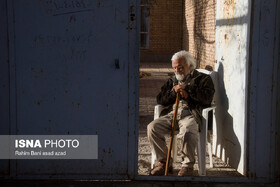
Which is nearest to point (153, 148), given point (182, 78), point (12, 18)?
point (182, 78)

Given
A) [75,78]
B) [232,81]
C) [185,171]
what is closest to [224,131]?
[232,81]

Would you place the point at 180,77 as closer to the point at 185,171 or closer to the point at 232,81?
the point at 232,81

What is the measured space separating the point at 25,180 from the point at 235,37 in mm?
2724

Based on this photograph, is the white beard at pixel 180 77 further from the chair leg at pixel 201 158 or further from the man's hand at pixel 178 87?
the chair leg at pixel 201 158

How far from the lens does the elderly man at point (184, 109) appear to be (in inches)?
173

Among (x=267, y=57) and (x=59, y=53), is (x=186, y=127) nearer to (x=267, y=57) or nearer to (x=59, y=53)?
(x=267, y=57)

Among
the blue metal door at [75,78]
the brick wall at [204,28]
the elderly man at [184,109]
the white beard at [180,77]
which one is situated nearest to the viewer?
the blue metal door at [75,78]

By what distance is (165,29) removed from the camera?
1827 cm

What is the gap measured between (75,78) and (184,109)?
1.37m

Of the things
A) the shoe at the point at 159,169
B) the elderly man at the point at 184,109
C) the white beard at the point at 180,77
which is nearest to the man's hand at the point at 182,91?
the elderly man at the point at 184,109

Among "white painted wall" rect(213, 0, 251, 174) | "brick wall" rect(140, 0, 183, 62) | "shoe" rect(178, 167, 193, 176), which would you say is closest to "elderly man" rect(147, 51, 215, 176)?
"shoe" rect(178, 167, 193, 176)

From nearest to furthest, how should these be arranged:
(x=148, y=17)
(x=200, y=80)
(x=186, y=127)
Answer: (x=186, y=127) → (x=200, y=80) → (x=148, y=17)

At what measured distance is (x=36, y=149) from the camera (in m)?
4.07

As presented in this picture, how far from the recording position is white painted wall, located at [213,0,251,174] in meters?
4.28
